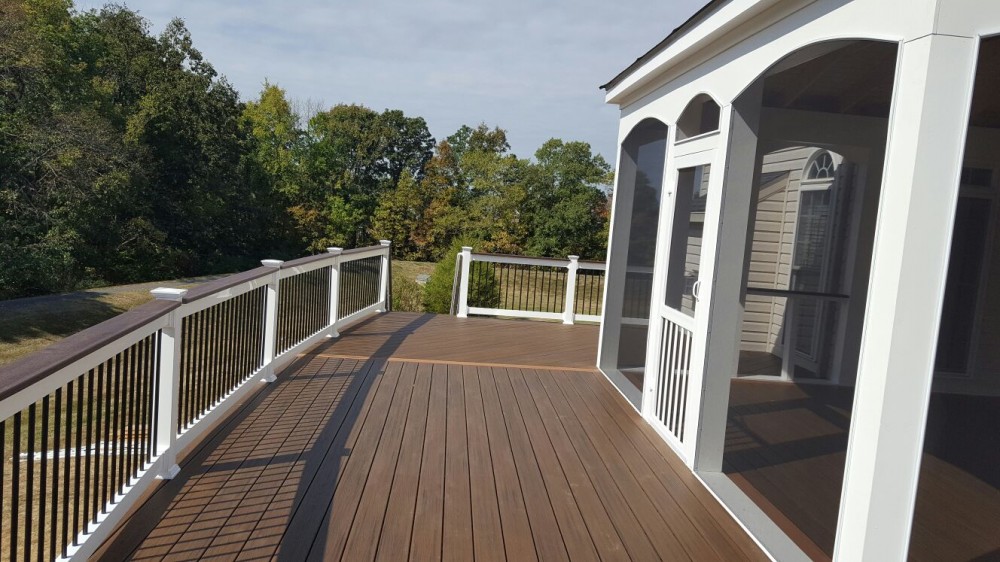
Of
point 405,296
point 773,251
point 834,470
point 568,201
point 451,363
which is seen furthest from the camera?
point 568,201

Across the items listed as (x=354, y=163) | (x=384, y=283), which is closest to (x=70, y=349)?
(x=384, y=283)

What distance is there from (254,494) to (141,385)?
731 millimetres

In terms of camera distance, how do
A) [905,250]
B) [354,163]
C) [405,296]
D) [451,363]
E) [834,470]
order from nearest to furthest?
[905,250] → [834,470] → [451,363] → [405,296] → [354,163]

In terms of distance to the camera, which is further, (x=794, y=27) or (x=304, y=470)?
(x=304, y=470)

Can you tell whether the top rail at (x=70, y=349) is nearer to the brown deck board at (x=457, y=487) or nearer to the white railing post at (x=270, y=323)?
the brown deck board at (x=457, y=487)

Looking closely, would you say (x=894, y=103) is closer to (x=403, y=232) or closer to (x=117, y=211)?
(x=117, y=211)

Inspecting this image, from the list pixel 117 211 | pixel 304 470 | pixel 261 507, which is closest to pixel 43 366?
pixel 261 507

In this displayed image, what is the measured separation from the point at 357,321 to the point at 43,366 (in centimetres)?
584

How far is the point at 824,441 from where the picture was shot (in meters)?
4.38

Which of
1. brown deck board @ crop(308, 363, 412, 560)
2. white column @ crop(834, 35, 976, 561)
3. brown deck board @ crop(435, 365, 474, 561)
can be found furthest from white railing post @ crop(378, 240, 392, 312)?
white column @ crop(834, 35, 976, 561)

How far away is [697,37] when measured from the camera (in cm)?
371

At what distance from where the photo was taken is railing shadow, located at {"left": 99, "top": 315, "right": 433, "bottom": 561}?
2584mm

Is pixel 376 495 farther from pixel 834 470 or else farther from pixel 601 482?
pixel 834 470

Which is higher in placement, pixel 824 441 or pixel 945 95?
pixel 945 95
